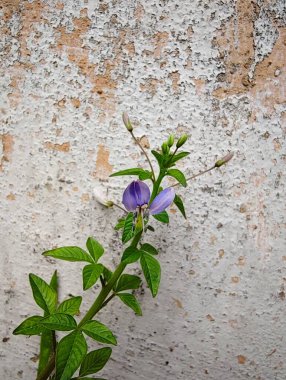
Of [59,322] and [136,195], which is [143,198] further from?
[59,322]

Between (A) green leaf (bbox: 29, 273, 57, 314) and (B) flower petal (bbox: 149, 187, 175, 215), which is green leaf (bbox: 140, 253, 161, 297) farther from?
(A) green leaf (bbox: 29, 273, 57, 314)

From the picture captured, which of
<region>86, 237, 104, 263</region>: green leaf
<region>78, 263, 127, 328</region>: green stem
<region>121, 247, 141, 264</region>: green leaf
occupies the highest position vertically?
<region>121, 247, 141, 264</region>: green leaf

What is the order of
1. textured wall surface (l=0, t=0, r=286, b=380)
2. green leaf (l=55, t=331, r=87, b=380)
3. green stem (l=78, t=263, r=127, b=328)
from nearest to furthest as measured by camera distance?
1. green leaf (l=55, t=331, r=87, b=380)
2. green stem (l=78, t=263, r=127, b=328)
3. textured wall surface (l=0, t=0, r=286, b=380)

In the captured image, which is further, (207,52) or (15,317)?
(15,317)

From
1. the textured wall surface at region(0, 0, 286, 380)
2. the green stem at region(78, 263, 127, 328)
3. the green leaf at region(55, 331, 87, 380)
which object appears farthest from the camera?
the textured wall surface at region(0, 0, 286, 380)

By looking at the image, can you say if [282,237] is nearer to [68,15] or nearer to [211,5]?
[211,5]

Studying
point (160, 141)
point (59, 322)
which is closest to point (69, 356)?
point (59, 322)

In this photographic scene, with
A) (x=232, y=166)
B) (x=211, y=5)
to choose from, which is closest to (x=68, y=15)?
(x=211, y=5)

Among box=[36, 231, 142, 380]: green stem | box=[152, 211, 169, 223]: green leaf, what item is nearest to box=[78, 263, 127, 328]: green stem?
box=[36, 231, 142, 380]: green stem
